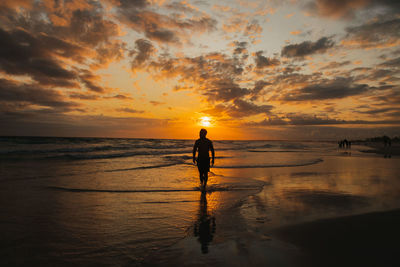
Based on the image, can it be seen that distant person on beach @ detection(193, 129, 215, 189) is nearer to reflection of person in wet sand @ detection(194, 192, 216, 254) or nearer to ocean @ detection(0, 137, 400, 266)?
ocean @ detection(0, 137, 400, 266)

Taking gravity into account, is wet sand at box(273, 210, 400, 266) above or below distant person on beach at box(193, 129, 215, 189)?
below

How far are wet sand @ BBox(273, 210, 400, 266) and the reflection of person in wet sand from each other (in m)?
1.21

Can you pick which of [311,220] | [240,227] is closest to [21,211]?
[240,227]

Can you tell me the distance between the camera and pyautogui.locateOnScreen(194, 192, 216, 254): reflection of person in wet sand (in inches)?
159

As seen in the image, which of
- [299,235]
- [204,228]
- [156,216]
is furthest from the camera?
[156,216]

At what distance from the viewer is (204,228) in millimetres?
4738

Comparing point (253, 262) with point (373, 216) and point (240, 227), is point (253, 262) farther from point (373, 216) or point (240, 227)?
point (373, 216)

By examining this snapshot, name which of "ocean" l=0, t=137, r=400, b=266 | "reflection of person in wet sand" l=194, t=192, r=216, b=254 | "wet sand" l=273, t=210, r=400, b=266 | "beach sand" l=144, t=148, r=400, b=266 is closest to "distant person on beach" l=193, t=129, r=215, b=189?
"ocean" l=0, t=137, r=400, b=266

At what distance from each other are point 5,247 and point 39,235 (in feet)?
1.93

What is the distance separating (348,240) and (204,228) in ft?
8.33

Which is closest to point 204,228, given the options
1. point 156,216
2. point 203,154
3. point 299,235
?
point 156,216

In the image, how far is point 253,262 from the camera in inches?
131

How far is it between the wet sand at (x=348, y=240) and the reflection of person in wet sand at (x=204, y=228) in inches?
47.8

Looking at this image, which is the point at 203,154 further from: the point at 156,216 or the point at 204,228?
the point at 204,228
